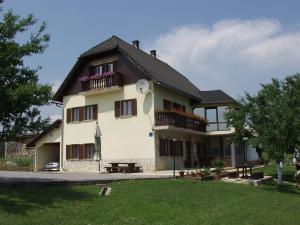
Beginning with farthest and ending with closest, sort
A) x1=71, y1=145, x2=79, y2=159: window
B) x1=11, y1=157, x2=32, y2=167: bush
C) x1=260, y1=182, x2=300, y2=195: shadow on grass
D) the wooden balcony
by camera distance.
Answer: x1=11, y1=157, x2=32, y2=167: bush, x1=71, y1=145, x2=79, y2=159: window, the wooden balcony, x1=260, y1=182, x2=300, y2=195: shadow on grass

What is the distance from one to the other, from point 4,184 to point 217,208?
22.0ft

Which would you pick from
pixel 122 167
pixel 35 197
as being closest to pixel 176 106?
pixel 122 167

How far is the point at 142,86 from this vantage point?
29.1 metres

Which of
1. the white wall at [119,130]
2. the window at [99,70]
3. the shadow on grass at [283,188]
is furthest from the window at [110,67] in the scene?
the shadow on grass at [283,188]

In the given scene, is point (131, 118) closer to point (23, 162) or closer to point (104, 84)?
point (104, 84)

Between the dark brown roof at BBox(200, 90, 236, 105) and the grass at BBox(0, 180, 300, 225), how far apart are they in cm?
1718

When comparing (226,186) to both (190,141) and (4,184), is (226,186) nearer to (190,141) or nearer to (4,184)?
(4,184)

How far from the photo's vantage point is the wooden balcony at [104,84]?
30250 mm

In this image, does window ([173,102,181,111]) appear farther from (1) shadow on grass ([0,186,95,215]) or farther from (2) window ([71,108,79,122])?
(1) shadow on grass ([0,186,95,215])

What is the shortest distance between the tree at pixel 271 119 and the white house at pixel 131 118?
808 cm

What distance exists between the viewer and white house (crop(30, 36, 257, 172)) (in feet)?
95.9

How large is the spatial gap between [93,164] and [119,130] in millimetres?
3089

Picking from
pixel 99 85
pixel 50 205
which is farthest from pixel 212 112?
pixel 50 205

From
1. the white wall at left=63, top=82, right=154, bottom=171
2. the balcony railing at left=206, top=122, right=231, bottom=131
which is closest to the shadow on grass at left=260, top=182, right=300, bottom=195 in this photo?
the white wall at left=63, top=82, right=154, bottom=171
